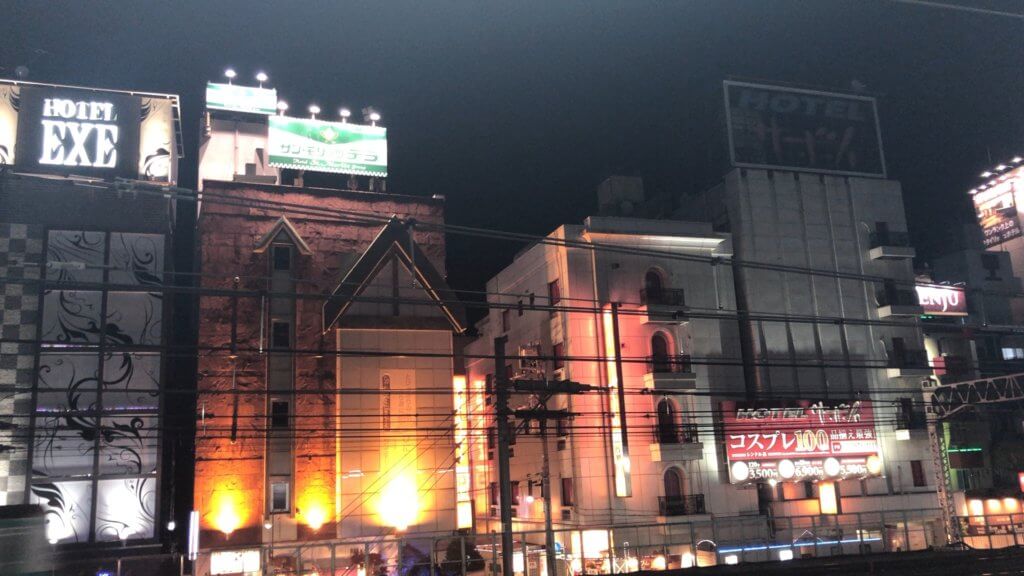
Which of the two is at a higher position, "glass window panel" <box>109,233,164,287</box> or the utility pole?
"glass window panel" <box>109,233,164,287</box>

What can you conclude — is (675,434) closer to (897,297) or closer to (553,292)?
(553,292)

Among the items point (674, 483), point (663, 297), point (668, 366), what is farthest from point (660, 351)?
point (674, 483)

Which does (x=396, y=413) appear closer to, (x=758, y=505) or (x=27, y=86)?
(x=758, y=505)

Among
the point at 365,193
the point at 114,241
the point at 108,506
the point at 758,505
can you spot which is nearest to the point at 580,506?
the point at 758,505

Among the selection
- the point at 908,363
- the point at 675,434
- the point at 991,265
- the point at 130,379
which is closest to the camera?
the point at 130,379

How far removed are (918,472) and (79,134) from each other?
144 ft

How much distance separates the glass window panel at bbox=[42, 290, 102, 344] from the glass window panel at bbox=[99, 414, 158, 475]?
3432mm

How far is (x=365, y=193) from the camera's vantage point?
3662 centimetres

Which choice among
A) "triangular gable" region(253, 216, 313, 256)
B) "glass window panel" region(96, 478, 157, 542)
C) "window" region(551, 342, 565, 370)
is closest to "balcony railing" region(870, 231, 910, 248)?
"window" region(551, 342, 565, 370)

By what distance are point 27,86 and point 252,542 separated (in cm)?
2209

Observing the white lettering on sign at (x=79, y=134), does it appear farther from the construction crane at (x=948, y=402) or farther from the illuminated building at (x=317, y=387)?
the construction crane at (x=948, y=402)

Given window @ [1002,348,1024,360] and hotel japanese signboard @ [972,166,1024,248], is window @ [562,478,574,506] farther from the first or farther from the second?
hotel japanese signboard @ [972,166,1024,248]

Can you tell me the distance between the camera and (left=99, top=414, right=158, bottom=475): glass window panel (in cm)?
3112

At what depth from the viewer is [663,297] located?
3806cm
